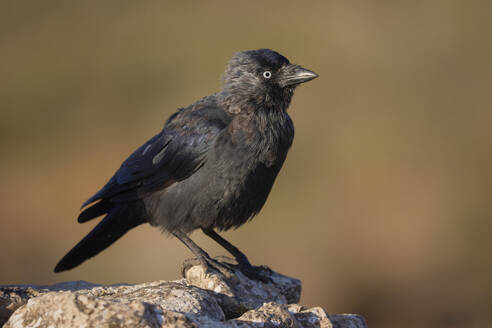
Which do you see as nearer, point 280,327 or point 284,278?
point 280,327

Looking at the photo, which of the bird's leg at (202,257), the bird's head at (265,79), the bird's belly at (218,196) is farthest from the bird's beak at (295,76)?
the bird's leg at (202,257)

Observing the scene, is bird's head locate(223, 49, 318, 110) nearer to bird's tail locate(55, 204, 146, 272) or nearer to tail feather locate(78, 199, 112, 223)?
bird's tail locate(55, 204, 146, 272)

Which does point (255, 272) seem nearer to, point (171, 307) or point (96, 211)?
point (96, 211)

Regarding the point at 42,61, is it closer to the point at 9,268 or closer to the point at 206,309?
the point at 9,268

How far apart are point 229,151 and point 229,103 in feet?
1.95

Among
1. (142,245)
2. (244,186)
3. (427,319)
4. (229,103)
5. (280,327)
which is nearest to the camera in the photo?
(280,327)

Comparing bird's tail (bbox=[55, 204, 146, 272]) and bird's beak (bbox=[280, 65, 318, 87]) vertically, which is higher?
bird's beak (bbox=[280, 65, 318, 87])

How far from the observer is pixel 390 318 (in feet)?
38.3

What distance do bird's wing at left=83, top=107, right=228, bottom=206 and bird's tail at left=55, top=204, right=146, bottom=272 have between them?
0.15 meters

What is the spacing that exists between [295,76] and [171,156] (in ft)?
4.64

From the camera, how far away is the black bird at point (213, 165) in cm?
588

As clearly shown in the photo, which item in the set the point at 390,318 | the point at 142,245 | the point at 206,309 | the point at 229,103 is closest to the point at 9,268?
the point at 142,245

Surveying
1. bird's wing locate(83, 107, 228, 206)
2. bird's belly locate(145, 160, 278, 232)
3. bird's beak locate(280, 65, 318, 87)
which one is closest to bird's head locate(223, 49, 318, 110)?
bird's beak locate(280, 65, 318, 87)

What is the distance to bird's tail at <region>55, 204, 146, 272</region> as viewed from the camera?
258 inches
